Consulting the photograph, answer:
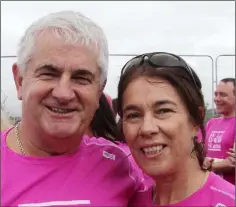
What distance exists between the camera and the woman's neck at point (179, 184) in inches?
58.9

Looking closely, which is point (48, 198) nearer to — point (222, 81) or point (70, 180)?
point (70, 180)

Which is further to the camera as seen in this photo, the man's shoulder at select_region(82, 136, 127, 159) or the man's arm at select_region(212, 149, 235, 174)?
the man's arm at select_region(212, 149, 235, 174)

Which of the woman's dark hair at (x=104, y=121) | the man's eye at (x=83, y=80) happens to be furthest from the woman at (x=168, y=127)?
the woman's dark hair at (x=104, y=121)

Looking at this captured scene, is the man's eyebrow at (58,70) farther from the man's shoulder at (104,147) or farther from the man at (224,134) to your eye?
the man at (224,134)

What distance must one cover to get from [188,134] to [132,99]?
0.83 feet

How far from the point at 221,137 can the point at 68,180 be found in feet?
10.2

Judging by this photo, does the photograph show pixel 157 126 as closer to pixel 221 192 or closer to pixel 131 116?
pixel 131 116

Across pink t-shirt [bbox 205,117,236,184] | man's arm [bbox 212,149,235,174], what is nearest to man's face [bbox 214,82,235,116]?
pink t-shirt [bbox 205,117,236,184]

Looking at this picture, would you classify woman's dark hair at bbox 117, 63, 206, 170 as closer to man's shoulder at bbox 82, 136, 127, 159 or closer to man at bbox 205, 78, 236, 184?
man's shoulder at bbox 82, 136, 127, 159

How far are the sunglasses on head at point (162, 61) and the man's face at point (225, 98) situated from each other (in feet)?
10.4

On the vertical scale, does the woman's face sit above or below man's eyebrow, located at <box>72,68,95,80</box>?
below

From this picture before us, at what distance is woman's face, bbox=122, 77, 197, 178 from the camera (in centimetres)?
147

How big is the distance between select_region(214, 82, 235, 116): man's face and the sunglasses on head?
3155 mm

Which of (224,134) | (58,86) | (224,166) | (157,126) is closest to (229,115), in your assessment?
(224,134)
